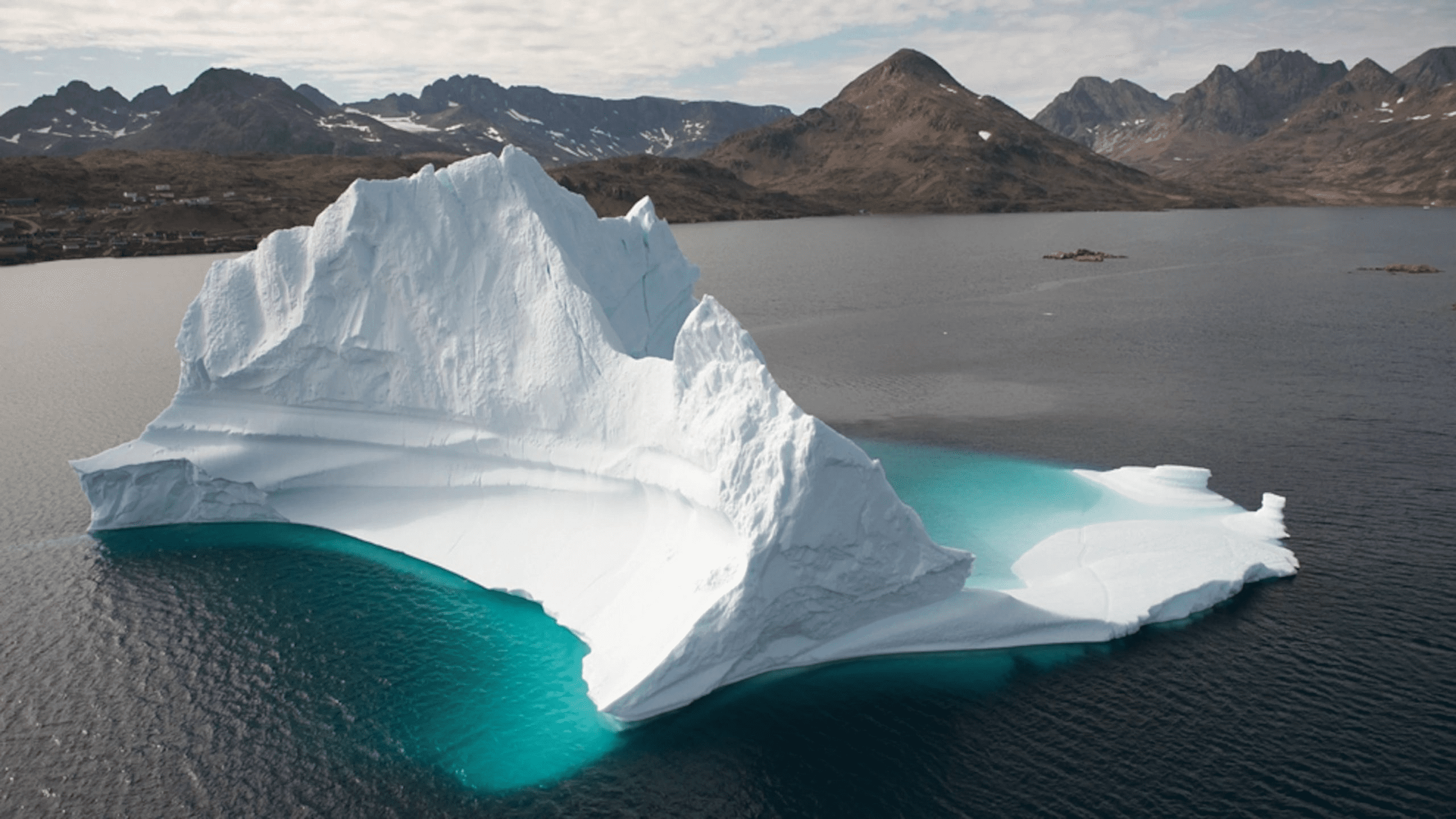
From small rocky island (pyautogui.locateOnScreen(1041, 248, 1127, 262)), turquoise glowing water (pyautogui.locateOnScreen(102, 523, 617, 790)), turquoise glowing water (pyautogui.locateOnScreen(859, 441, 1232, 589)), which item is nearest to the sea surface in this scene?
turquoise glowing water (pyautogui.locateOnScreen(102, 523, 617, 790))

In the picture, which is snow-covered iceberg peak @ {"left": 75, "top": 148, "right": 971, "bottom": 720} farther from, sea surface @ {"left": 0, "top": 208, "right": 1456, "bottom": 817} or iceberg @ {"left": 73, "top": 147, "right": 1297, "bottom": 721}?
sea surface @ {"left": 0, "top": 208, "right": 1456, "bottom": 817}

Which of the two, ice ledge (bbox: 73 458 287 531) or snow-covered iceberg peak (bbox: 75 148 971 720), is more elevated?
snow-covered iceberg peak (bbox: 75 148 971 720)

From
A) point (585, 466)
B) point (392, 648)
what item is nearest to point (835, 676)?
point (585, 466)

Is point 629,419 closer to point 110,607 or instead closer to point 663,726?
point 663,726

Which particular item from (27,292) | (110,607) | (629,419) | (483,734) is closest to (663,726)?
(483,734)

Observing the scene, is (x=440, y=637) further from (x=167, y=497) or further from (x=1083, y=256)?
(x=1083, y=256)

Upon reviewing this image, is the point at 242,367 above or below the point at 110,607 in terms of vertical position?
above
